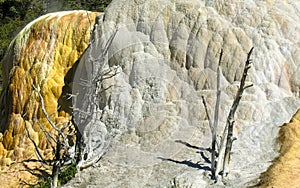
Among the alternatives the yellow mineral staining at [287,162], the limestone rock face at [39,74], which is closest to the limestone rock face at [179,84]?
the yellow mineral staining at [287,162]

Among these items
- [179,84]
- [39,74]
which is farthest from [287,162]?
[39,74]

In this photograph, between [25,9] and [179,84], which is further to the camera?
[25,9]

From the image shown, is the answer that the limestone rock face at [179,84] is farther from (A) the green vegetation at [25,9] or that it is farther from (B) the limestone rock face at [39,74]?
(A) the green vegetation at [25,9]

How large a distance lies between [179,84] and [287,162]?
3291 millimetres

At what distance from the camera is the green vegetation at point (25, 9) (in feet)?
83.8

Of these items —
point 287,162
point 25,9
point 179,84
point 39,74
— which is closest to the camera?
point 287,162

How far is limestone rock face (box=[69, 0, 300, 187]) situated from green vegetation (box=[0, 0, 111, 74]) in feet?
45.7

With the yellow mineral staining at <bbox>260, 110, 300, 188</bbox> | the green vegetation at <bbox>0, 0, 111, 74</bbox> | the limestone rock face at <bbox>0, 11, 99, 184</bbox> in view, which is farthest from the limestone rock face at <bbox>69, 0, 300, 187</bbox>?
the green vegetation at <bbox>0, 0, 111, 74</bbox>

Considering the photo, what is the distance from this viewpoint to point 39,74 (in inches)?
555

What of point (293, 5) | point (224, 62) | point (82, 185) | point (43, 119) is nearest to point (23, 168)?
point (43, 119)

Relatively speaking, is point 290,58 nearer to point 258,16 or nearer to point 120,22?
point 258,16

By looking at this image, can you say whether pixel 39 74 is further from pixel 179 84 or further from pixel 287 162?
pixel 287 162

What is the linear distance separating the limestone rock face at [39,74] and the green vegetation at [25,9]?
10.9 metres

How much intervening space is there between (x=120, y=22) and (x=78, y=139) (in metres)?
3.19
